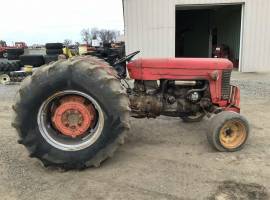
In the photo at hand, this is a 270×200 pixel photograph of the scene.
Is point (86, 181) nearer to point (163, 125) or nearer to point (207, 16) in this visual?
point (163, 125)

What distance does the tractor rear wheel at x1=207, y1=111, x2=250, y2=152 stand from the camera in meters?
4.50

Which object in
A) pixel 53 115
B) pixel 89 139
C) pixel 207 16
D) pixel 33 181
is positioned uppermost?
pixel 207 16

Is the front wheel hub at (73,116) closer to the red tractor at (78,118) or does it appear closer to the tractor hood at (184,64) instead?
the red tractor at (78,118)

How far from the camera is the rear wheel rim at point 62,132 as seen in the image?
13.2ft

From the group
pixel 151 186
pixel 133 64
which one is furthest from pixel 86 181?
pixel 133 64

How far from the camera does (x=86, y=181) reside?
12.4ft

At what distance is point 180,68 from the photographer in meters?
4.84

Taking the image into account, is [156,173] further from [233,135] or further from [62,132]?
[233,135]

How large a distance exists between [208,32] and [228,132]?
1823cm

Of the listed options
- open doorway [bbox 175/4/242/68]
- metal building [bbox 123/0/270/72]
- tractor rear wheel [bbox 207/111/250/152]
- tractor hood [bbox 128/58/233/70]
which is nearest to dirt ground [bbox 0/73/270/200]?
tractor rear wheel [bbox 207/111/250/152]

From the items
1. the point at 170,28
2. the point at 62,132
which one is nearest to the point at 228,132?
the point at 62,132

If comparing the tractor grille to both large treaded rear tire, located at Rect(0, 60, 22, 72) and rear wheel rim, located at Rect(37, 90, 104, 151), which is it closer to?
rear wheel rim, located at Rect(37, 90, 104, 151)

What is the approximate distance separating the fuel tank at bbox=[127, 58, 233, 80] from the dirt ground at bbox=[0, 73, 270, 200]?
39.1 inches

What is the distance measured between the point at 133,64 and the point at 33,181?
6.97ft
